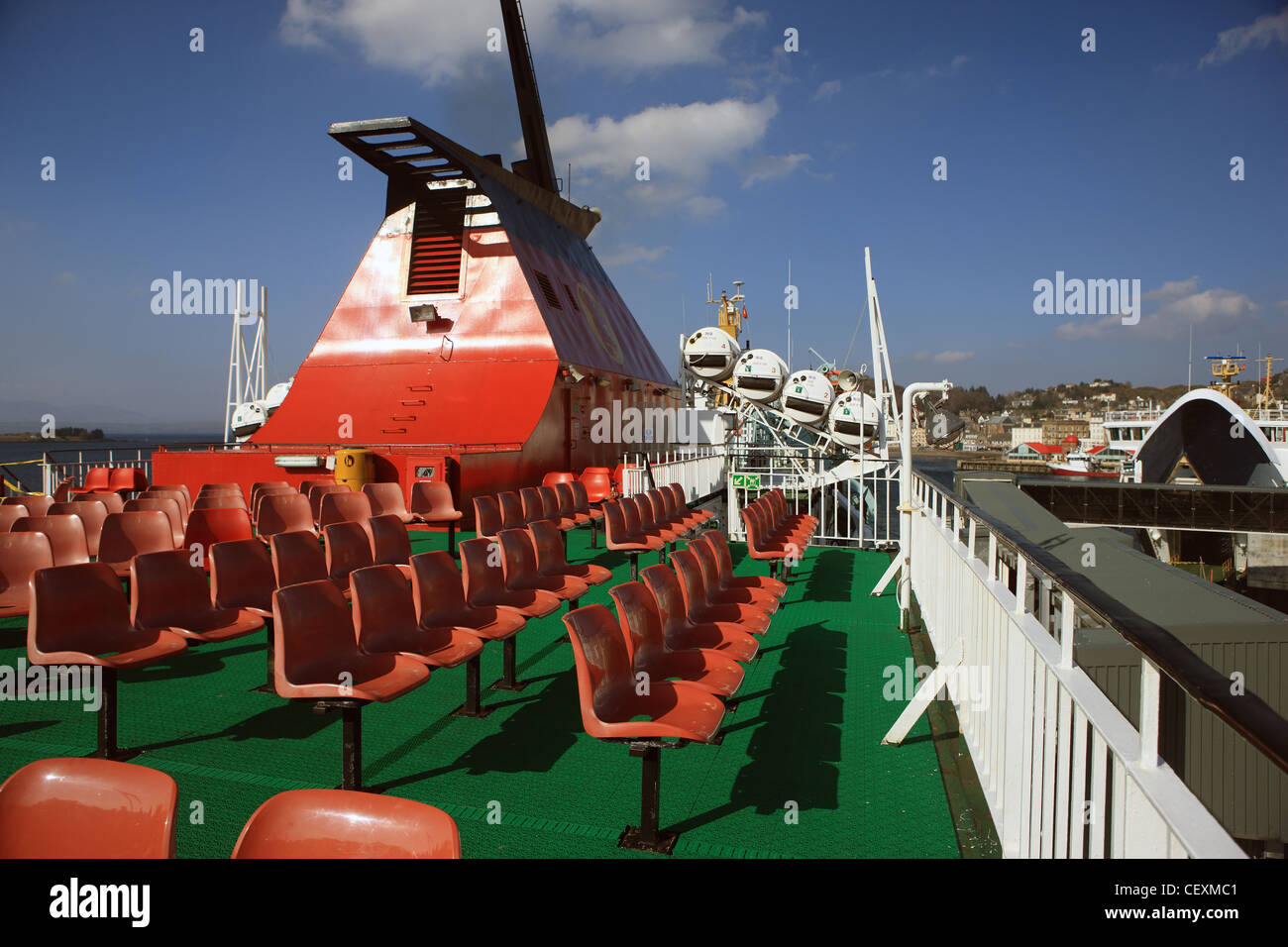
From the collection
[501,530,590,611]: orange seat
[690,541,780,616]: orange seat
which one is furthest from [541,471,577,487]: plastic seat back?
[690,541,780,616]: orange seat

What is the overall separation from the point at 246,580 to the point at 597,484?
749cm

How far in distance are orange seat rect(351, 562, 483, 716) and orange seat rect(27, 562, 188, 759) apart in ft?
3.16

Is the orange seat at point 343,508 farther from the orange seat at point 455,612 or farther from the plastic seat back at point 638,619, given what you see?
the plastic seat back at point 638,619

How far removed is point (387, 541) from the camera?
5.78 m

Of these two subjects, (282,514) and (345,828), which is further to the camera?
(282,514)

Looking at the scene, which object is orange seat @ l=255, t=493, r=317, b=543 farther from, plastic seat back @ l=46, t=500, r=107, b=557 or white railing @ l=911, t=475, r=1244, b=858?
white railing @ l=911, t=475, r=1244, b=858

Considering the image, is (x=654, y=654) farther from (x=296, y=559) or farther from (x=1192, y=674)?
(x=1192, y=674)

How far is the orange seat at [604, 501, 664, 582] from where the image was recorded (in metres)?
6.70

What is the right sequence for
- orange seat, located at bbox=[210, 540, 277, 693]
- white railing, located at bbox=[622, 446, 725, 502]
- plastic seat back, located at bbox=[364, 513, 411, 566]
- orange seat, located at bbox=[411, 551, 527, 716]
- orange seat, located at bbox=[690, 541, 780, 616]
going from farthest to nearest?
white railing, located at bbox=[622, 446, 725, 502], plastic seat back, located at bbox=[364, 513, 411, 566], orange seat, located at bbox=[690, 541, 780, 616], orange seat, located at bbox=[210, 540, 277, 693], orange seat, located at bbox=[411, 551, 527, 716]

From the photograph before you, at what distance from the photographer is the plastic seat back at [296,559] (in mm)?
4629

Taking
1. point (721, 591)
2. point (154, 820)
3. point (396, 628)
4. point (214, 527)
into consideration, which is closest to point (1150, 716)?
point (154, 820)

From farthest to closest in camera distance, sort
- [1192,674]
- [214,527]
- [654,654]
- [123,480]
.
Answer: [123,480] → [214,527] → [654,654] → [1192,674]

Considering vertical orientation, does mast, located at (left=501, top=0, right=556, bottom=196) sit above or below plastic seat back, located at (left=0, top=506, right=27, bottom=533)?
above
